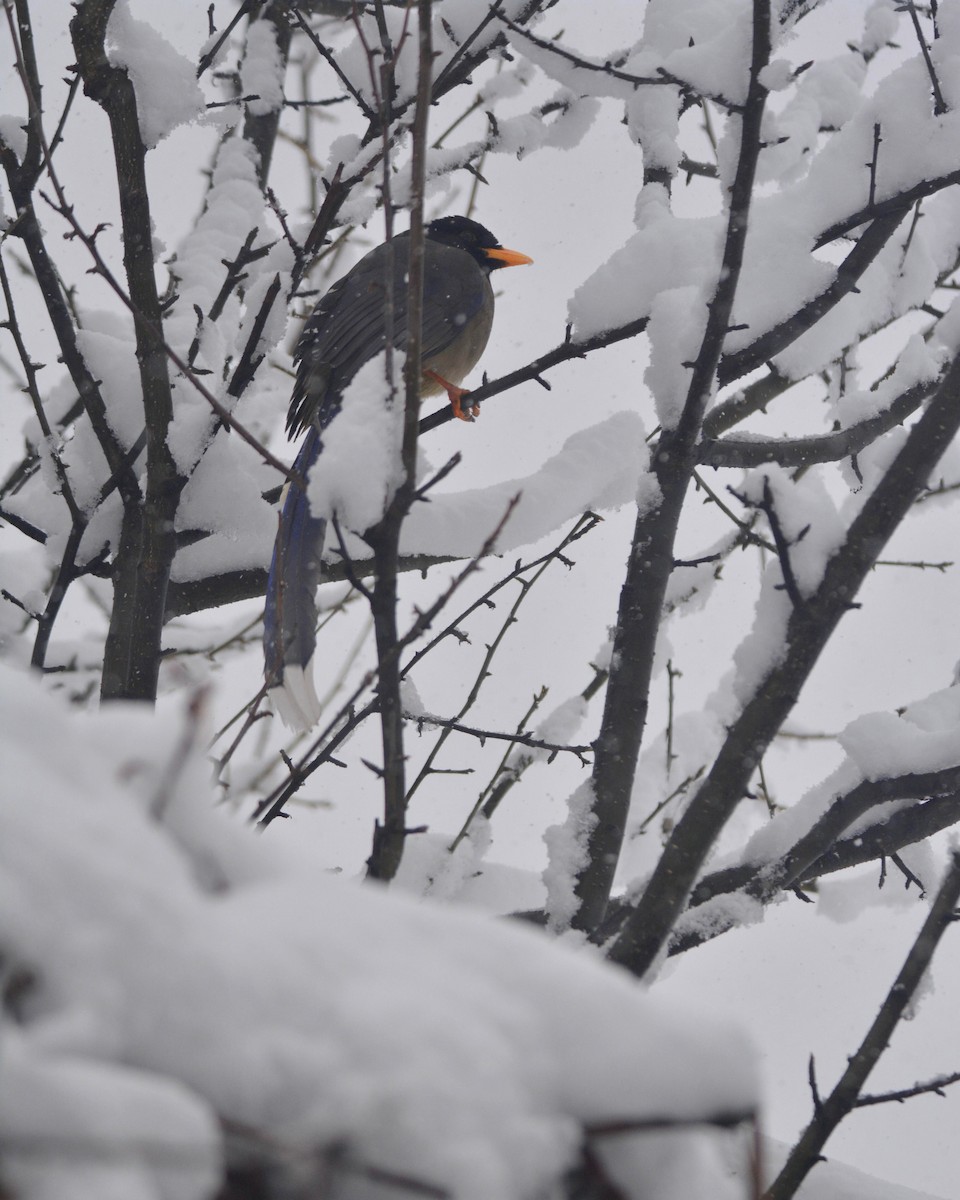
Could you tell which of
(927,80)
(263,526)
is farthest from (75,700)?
(927,80)

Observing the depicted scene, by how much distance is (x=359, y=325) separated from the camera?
3.85m

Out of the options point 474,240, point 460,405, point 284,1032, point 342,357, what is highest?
point 474,240

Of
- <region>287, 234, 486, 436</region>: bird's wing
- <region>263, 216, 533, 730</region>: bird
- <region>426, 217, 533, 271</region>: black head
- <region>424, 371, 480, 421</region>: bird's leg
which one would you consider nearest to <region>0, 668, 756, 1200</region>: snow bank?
<region>263, 216, 533, 730</region>: bird

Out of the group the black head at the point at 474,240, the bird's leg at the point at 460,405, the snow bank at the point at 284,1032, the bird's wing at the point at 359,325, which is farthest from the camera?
the black head at the point at 474,240

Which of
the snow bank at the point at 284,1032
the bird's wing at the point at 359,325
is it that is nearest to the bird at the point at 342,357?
the bird's wing at the point at 359,325

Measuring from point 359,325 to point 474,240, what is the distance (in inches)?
71.6

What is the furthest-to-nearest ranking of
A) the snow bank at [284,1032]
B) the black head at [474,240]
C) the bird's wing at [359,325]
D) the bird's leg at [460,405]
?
the black head at [474,240]
the bird's wing at [359,325]
the bird's leg at [460,405]
the snow bank at [284,1032]

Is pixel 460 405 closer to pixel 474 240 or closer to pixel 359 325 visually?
pixel 359 325

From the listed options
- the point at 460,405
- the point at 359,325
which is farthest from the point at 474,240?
the point at 460,405

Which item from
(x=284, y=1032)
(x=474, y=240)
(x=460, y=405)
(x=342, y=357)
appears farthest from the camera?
(x=474, y=240)

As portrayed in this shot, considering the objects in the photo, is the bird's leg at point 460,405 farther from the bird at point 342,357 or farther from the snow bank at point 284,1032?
the snow bank at point 284,1032

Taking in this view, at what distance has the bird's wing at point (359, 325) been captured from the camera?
12.4 feet

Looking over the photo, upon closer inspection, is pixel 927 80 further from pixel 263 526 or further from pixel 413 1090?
pixel 413 1090

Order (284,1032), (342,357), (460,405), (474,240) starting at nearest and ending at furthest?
(284,1032) → (460,405) → (342,357) → (474,240)
